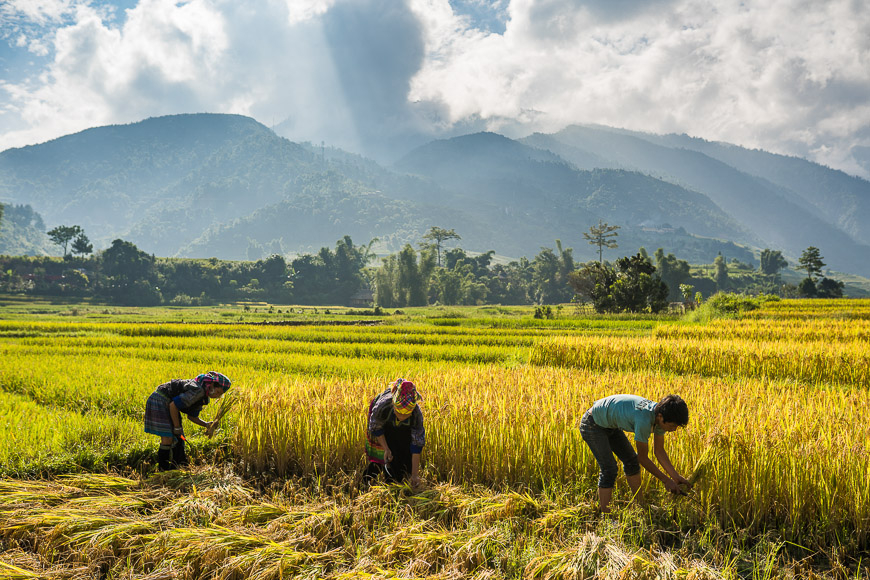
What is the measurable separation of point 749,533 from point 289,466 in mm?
5003

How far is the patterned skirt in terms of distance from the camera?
5.87 meters

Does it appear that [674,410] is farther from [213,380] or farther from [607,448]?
[213,380]

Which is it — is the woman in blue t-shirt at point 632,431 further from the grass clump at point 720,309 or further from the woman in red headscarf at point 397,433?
the grass clump at point 720,309

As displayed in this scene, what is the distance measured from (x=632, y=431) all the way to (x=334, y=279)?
96695 mm

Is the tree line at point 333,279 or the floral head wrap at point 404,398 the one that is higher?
the tree line at point 333,279

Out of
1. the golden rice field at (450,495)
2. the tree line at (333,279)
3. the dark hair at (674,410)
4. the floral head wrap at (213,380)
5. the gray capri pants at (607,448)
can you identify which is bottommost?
the golden rice field at (450,495)

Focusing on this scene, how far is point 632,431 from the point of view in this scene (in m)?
3.97

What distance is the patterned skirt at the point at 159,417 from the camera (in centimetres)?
587

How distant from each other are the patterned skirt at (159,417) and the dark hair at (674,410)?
212 inches

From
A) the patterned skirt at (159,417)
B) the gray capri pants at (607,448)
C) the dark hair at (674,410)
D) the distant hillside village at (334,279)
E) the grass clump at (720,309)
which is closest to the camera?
the dark hair at (674,410)

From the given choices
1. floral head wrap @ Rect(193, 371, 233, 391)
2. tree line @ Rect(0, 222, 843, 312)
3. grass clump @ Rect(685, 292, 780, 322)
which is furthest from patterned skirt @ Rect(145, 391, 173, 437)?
tree line @ Rect(0, 222, 843, 312)

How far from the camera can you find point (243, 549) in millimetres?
4289

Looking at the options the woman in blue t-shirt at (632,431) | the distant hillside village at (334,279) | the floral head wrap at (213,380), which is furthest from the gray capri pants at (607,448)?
the distant hillside village at (334,279)

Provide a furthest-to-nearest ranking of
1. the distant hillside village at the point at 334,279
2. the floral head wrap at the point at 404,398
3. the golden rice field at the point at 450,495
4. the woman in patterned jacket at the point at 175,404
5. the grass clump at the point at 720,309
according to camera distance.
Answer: the distant hillside village at the point at 334,279 < the grass clump at the point at 720,309 < the woman in patterned jacket at the point at 175,404 < the floral head wrap at the point at 404,398 < the golden rice field at the point at 450,495
